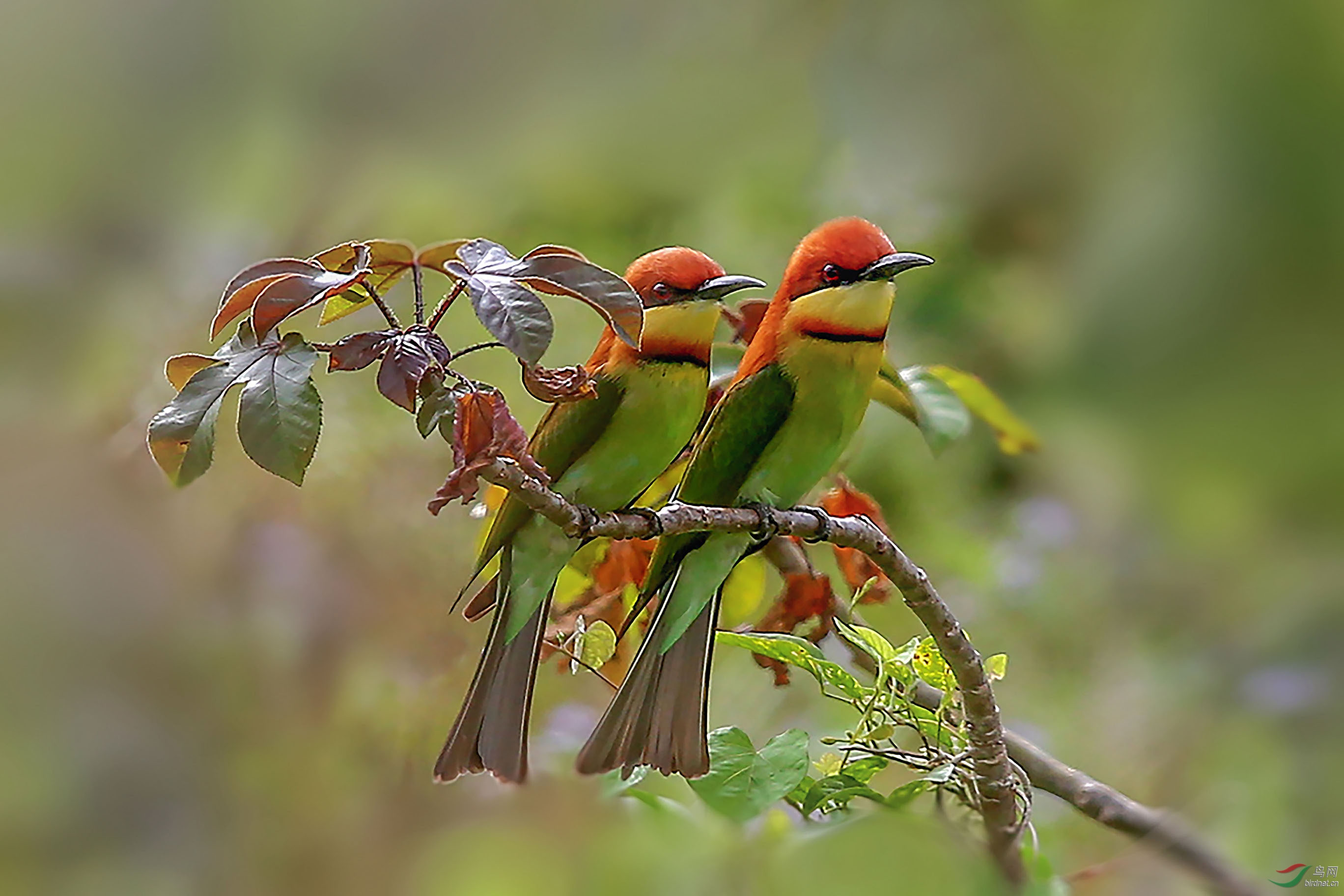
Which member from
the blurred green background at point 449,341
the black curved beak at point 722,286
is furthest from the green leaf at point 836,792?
the blurred green background at point 449,341

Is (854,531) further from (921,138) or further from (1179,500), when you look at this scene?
(921,138)

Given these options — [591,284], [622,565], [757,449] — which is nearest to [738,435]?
[757,449]

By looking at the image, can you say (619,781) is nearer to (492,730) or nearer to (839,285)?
(492,730)

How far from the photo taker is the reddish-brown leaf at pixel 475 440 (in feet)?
1.23

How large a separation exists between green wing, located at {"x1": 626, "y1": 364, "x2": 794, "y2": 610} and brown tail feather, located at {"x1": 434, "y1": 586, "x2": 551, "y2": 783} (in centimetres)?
11

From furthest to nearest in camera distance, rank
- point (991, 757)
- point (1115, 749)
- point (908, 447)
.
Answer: point (908, 447), point (1115, 749), point (991, 757)

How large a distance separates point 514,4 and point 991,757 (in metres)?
0.84

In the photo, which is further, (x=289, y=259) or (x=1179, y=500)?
(x=1179, y=500)

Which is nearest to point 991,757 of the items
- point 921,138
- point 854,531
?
point 854,531

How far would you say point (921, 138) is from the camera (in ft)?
3.69

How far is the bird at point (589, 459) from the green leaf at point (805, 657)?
0.29ft

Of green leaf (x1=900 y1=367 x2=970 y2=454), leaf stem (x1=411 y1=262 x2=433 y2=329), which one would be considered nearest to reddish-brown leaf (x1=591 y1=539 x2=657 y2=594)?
green leaf (x1=900 y1=367 x2=970 y2=454)

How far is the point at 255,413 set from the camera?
15.5 inches

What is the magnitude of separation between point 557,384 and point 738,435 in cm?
23
